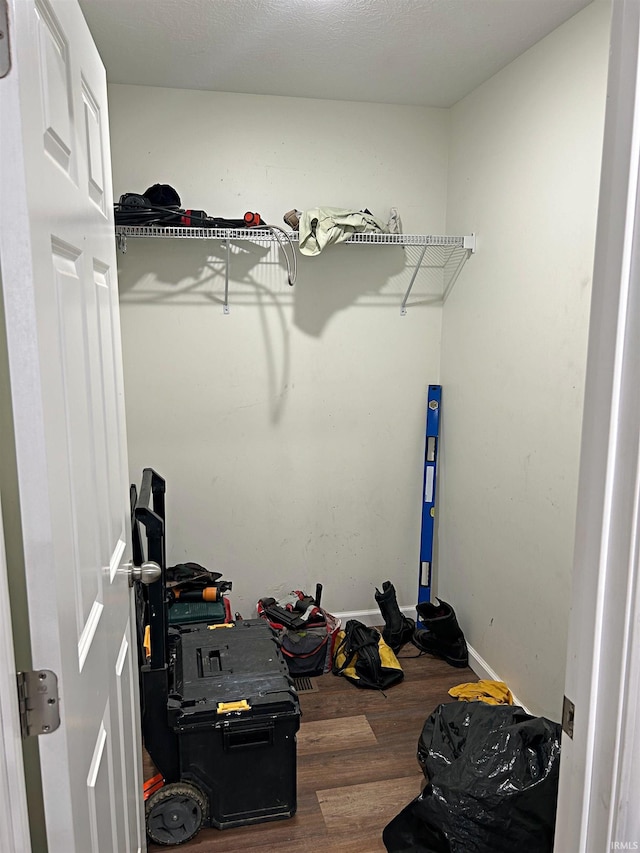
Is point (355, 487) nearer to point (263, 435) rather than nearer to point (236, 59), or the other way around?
point (263, 435)

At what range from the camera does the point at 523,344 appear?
2482 mm

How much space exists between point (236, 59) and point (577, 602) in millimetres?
2425

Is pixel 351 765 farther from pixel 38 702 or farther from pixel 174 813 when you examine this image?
pixel 38 702

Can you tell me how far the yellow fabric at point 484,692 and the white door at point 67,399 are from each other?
1.67 m

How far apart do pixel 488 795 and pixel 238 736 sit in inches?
30.1

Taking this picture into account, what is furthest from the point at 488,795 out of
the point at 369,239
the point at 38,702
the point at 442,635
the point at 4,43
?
the point at 369,239

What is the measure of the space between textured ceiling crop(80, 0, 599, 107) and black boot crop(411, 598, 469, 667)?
2.39 meters

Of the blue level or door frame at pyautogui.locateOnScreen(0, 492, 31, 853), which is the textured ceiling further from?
door frame at pyautogui.locateOnScreen(0, 492, 31, 853)

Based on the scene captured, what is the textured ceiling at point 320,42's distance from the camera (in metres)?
2.04

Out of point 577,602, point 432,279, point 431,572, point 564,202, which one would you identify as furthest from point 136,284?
point 577,602

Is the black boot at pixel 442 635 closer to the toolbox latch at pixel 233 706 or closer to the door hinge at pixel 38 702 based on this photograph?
the toolbox latch at pixel 233 706

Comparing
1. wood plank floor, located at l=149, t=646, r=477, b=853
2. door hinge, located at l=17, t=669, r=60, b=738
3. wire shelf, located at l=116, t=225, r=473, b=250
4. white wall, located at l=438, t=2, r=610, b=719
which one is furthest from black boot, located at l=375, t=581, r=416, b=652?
door hinge, located at l=17, t=669, r=60, b=738

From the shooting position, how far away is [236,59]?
8.05ft

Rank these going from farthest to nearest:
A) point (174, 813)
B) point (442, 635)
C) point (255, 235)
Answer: point (442, 635), point (255, 235), point (174, 813)
